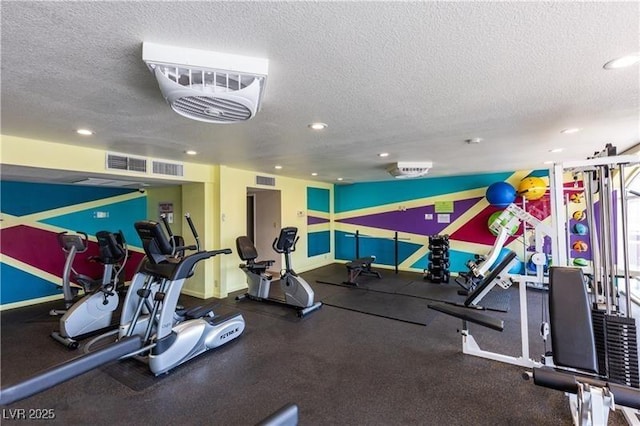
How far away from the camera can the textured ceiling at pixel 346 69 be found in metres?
1.17

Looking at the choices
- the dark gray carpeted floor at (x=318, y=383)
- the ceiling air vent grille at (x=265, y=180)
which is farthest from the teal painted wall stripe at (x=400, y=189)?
the dark gray carpeted floor at (x=318, y=383)

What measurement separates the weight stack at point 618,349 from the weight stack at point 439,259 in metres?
3.92

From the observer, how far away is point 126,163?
3.72 meters

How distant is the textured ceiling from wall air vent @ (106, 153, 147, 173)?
1.46 feet

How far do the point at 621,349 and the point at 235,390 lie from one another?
2944mm

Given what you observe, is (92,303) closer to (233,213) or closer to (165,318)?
(165,318)

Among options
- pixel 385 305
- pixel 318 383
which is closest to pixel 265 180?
pixel 385 305

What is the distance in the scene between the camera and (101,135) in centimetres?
286

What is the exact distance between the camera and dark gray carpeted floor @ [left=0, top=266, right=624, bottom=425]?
2.10 meters

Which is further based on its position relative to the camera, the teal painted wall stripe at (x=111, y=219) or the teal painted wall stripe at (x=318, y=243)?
the teal painted wall stripe at (x=318, y=243)

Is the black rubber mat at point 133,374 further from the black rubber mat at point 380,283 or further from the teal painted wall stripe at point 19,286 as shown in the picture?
the black rubber mat at point 380,283

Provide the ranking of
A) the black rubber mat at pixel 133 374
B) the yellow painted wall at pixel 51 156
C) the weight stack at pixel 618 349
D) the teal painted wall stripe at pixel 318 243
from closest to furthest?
1. the weight stack at pixel 618 349
2. the black rubber mat at pixel 133 374
3. the yellow painted wall at pixel 51 156
4. the teal painted wall stripe at pixel 318 243

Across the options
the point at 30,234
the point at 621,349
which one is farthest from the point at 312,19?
the point at 30,234

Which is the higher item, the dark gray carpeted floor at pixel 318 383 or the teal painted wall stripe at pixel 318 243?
the teal painted wall stripe at pixel 318 243
